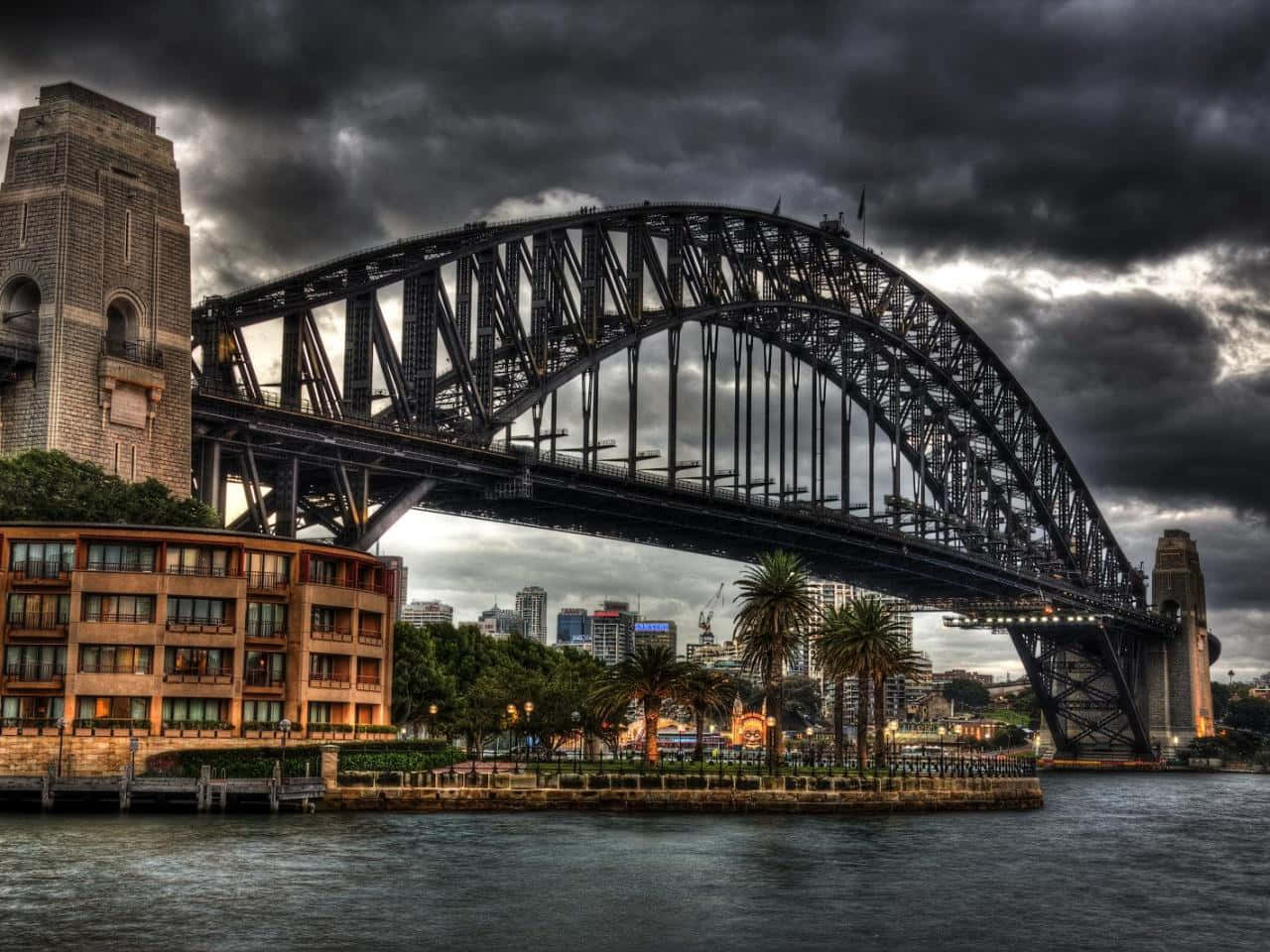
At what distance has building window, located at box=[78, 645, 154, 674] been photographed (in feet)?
273

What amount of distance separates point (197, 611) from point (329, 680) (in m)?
9.53

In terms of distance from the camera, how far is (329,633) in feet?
305

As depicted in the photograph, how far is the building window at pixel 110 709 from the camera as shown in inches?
3236

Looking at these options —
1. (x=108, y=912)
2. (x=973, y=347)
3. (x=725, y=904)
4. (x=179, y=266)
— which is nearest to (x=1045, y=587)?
(x=973, y=347)

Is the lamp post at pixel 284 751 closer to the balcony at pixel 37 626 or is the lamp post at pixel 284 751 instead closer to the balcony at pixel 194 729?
the balcony at pixel 194 729

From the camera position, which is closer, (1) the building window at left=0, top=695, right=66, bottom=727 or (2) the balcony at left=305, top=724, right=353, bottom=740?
(1) the building window at left=0, top=695, right=66, bottom=727

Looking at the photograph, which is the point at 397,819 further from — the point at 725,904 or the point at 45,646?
the point at 725,904

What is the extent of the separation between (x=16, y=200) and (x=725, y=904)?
56107mm

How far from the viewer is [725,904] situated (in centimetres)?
5828

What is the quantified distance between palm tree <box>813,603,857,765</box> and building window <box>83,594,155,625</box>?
151ft

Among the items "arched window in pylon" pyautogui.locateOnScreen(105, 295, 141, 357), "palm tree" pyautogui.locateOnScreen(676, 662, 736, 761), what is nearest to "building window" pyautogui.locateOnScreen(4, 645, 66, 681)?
"arched window in pylon" pyautogui.locateOnScreen(105, 295, 141, 357)

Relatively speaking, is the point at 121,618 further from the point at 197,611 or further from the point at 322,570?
the point at 322,570

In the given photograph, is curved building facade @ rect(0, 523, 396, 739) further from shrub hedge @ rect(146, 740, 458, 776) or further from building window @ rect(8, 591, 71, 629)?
shrub hedge @ rect(146, 740, 458, 776)

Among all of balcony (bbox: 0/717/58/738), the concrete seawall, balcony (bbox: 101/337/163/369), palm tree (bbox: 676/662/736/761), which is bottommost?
the concrete seawall
